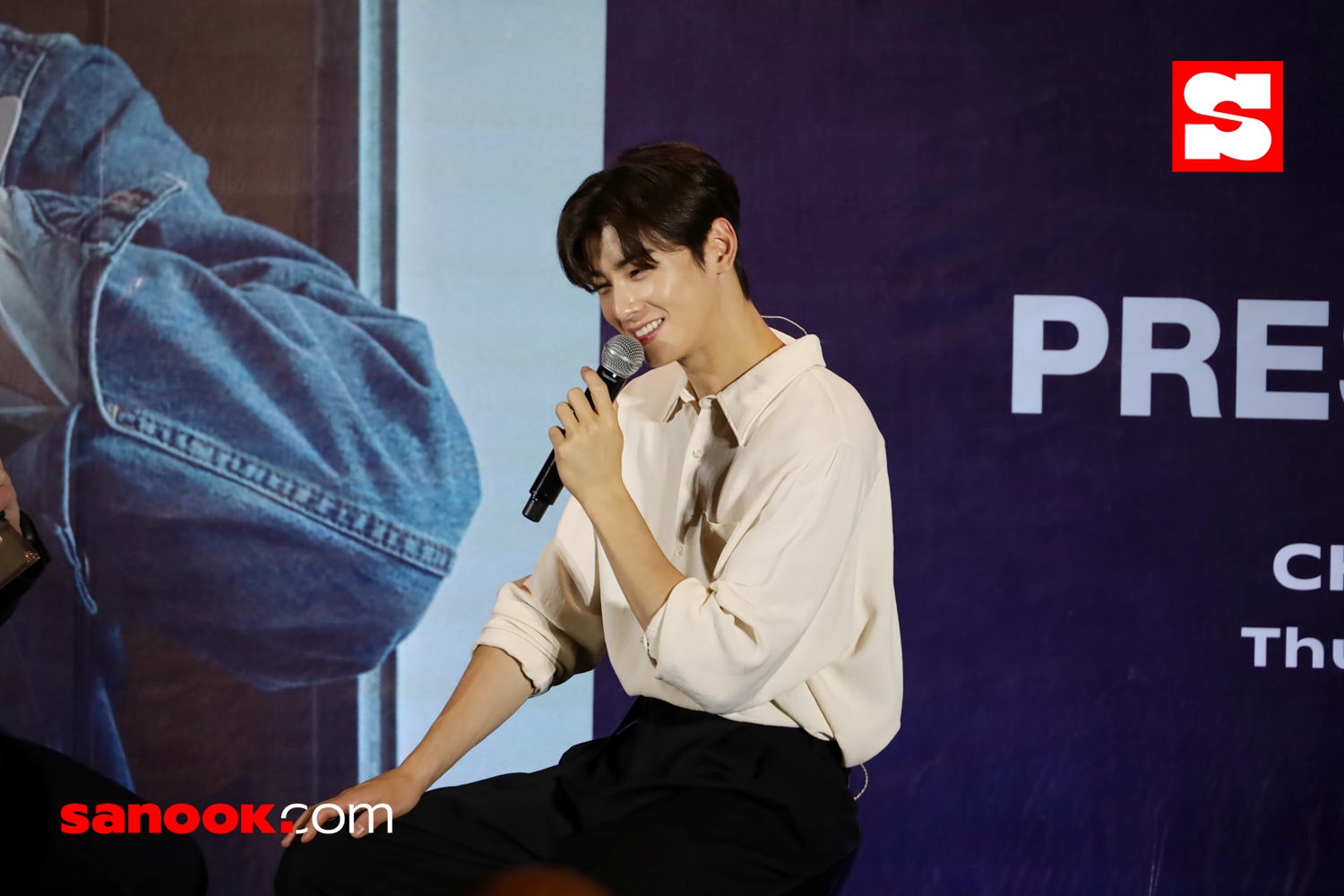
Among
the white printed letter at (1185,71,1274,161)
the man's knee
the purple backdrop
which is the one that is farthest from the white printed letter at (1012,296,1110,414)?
the man's knee

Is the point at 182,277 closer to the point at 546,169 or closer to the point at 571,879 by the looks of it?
the point at 546,169

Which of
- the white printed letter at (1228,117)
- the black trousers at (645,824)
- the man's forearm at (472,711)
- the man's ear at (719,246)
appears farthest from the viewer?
the white printed letter at (1228,117)

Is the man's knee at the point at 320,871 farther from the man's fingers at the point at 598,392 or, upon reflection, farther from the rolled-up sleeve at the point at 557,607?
the man's fingers at the point at 598,392

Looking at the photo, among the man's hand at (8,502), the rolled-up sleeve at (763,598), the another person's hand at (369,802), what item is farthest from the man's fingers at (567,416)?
the man's hand at (8,502)

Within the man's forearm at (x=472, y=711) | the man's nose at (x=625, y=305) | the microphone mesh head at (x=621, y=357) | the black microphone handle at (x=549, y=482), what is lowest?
the man's forearm at (x=472, y=711)

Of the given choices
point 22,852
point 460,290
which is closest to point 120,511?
point 460,290

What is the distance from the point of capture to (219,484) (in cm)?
246

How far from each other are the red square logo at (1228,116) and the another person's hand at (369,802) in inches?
82.6

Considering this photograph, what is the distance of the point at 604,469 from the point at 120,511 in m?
1.71

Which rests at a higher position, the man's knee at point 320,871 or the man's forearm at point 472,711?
the man's forearm at point 472,711

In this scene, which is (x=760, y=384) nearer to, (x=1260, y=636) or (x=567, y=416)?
(x=567, y=416)

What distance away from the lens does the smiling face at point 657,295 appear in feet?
4.52

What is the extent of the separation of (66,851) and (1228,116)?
262cm

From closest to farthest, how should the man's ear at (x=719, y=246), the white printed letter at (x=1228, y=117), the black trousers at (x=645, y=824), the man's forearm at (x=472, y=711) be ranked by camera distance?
the black trousers at (x=645, y=824) → the man's forearm at (x=472, y=711) → the man's ear at (x=719, y=246) → the white printed letter at (x=1228, y=117)
